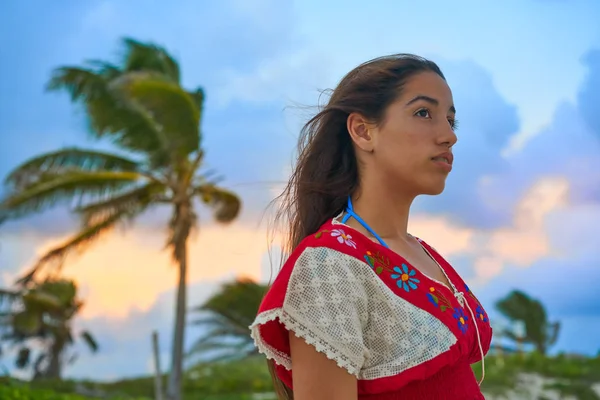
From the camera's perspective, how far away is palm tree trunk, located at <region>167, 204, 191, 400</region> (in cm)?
1148

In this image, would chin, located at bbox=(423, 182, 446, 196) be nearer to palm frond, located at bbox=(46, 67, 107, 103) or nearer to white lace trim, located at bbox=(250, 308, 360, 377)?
white lace trim, located at bbox=(250, 308, 360, 377)

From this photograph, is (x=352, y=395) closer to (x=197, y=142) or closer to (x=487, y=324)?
(x=487, y=324)

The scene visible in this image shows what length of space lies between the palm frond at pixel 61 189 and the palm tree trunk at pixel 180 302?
1060 mm

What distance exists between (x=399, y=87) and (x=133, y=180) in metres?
10.2

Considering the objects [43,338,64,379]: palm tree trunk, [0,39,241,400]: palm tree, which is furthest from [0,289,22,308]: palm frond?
[43,338,64,379]: palm tree trunk

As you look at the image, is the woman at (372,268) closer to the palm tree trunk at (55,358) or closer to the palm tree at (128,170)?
the palm tree at (128,170)

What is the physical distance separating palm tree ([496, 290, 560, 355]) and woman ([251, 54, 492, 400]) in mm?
12572

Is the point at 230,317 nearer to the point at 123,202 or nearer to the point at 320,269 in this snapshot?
the point at 123,202

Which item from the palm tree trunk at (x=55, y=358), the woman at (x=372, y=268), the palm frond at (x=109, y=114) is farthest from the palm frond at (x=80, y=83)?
the woman at (x=372, y=268)

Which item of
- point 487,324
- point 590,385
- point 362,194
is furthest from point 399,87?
point 590,385

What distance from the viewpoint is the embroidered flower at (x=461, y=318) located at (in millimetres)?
1723

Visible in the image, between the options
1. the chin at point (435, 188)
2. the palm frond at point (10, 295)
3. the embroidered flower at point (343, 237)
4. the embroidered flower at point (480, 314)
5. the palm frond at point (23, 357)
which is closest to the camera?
the embroidered flower at point (343, 237)

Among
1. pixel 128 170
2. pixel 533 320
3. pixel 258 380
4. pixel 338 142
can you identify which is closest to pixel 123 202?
pixel 128 170

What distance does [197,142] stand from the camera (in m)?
11.3
